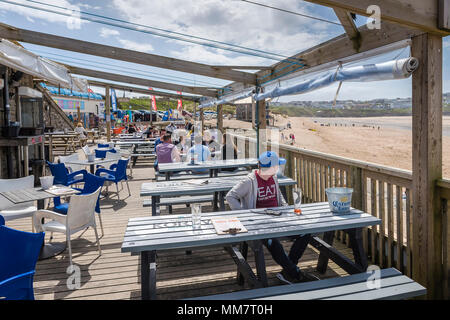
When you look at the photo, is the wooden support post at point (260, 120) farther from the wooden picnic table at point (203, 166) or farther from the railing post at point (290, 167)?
the railing post at point (290, 167)

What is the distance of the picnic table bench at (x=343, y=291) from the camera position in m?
1.79

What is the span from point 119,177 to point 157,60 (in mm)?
2313

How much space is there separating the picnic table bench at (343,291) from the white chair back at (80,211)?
182 centimetres

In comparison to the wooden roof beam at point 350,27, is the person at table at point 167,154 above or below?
below

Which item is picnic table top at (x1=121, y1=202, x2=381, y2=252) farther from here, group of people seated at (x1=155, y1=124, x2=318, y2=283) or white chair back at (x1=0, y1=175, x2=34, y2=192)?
white chair back at (x1=0, y1=175, x2=34, y2=192)

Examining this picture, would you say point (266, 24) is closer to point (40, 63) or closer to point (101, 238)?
point (40, 63)

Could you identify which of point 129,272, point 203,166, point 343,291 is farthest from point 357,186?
point 129,272

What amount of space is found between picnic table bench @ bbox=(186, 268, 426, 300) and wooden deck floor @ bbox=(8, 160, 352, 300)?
3.43 feet

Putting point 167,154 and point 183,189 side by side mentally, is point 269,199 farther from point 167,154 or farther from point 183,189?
point 167,154

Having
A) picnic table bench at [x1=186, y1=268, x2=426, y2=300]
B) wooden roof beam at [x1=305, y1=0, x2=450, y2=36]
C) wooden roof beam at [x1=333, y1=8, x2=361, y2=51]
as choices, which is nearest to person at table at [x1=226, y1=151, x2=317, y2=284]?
picnic table bench at [x1=186, y1=268, x2=426, y2=300]

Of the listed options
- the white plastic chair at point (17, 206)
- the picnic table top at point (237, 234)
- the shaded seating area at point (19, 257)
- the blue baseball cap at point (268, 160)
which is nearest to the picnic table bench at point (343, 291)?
the picnic table top at point (237, 234)

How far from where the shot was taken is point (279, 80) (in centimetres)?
584
